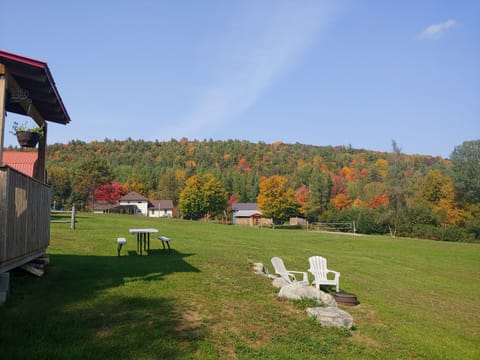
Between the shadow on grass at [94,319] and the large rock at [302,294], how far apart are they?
2.57 meters

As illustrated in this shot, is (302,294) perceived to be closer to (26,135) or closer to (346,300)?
(346,300)

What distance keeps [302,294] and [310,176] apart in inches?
3832

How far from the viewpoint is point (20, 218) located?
696 cm

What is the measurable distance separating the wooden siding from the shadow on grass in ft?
2.61

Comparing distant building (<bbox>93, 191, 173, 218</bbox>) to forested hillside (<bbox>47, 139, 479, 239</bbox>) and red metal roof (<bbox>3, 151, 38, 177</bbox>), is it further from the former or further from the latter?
red metal roof (<bbox>3, 151, 38, 177</bbox>)

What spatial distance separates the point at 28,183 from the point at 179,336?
4.19 meters

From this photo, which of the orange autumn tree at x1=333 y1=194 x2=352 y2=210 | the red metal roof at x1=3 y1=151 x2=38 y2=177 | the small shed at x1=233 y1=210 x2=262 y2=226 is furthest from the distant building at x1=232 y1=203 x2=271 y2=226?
the red metal roof at x1=3 y1=151 x2=38 y2=177

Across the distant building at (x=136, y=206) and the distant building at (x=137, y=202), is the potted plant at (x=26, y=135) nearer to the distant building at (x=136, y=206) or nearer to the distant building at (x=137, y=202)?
the distant building at (x=136, y=206)

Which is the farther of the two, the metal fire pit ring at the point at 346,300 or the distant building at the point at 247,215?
the distant building at the point at 247,215

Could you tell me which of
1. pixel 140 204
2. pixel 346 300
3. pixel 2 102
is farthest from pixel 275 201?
pixel 2 102

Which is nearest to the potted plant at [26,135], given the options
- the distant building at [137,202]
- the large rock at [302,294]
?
the large rock at [302,294]

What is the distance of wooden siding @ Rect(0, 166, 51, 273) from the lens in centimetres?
607

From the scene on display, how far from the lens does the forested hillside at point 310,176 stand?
54.8 metres

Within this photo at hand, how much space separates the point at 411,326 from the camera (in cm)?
894
